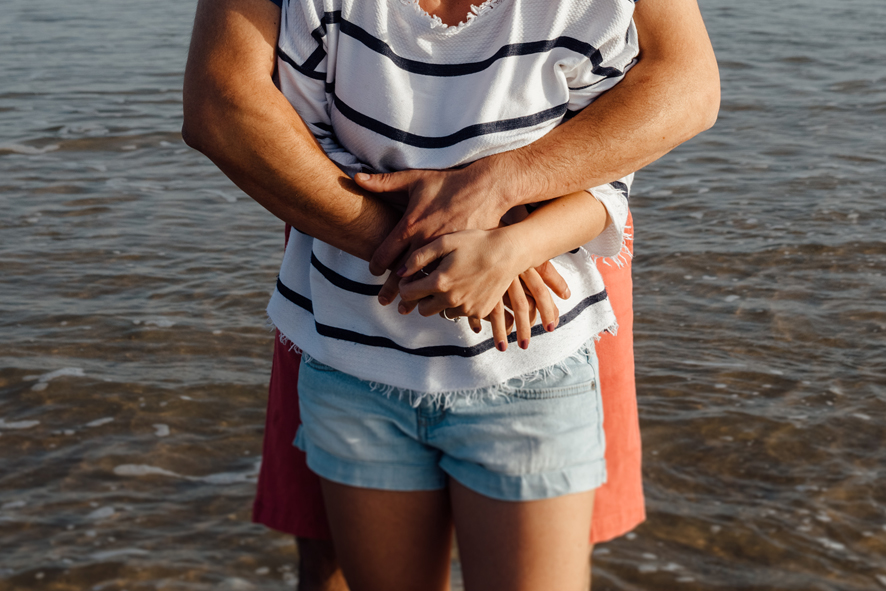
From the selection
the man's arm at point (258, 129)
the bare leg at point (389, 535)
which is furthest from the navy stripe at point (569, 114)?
the bare leg at point (389, 535)

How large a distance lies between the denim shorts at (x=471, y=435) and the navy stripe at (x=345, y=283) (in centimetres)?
18

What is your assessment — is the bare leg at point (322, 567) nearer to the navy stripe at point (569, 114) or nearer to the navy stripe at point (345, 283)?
the navy stripe at point (345, 283)

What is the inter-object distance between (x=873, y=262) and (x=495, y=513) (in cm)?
431

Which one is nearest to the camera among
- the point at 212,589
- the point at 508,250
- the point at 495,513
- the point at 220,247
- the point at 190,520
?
the point at 508,250

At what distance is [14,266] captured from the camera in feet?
17.3

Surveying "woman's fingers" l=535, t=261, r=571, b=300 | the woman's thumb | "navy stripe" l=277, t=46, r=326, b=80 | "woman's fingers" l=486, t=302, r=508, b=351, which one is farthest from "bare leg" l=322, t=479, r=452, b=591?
"navy stripe" l=277, t=46, r=326, b=80

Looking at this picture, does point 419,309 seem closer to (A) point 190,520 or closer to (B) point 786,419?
(A) point 190,520

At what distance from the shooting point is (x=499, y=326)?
1.66 metres

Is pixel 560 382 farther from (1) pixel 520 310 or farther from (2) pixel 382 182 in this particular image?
(2) pixel 382 182

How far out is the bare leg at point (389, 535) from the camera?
1.81 metres

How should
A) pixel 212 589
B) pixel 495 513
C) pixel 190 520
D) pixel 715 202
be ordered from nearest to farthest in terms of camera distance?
pixel 495 513, pixel 212 589, pixel 190 520, pixel 715 202

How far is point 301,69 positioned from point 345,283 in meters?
0.42

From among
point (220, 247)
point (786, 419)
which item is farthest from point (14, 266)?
point (786, 419)

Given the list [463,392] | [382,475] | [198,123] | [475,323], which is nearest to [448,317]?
[475,323]
